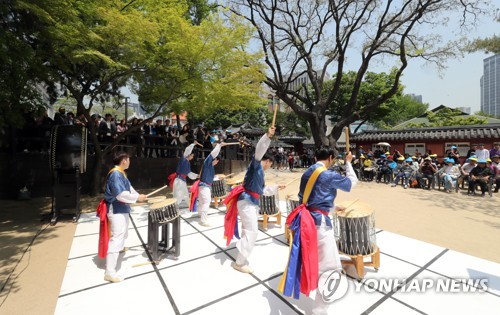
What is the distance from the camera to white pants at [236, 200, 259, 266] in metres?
3.40

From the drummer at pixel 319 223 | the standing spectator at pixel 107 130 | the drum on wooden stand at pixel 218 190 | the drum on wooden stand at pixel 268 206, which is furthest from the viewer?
the standing spectator at pixel 107 130

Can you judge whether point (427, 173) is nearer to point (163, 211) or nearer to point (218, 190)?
point (218, 190)

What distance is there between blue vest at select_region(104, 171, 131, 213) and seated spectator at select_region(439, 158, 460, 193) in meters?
10.9

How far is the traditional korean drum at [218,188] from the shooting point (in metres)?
6.98

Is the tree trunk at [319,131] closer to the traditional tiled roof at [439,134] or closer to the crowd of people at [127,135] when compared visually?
the crowd of people at [127,135]

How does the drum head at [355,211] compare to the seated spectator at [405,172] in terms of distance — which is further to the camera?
the seated spectator at [405,172]

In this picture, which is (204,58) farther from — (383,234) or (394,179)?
(394,179)

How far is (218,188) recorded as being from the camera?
7035 mm

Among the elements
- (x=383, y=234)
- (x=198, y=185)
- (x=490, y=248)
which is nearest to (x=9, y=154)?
(x=198, y=185)

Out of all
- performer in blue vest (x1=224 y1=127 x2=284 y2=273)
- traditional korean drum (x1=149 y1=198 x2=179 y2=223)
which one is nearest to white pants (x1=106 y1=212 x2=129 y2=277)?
traditional korean drum (x1=149 y1=198 x2=179 y2=223)

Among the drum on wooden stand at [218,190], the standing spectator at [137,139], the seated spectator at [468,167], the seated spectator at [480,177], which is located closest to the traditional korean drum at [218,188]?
the drum on wooden stand at [218,190]

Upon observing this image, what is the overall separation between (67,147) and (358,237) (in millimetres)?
6178

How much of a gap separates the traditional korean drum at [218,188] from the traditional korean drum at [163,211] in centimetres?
313

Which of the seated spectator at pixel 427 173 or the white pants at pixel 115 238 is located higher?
the seated spectator at pixel 427 173
